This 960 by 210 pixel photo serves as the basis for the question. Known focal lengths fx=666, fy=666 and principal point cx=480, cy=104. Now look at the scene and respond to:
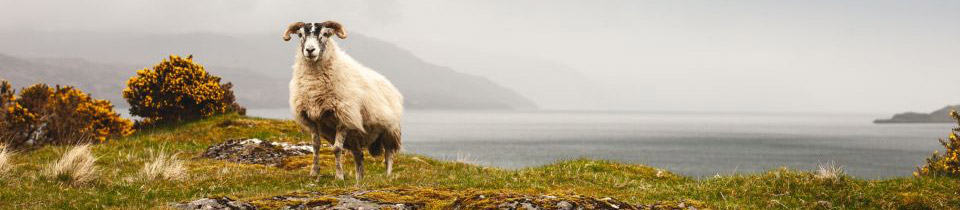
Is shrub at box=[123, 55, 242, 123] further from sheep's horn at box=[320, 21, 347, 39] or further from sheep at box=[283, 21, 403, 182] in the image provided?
sheep's horn at box=[320, 21, 347, 39]

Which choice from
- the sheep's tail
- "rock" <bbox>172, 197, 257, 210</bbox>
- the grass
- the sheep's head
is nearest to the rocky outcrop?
"rock" <bbox>172, 197, 257, 210</bbox>

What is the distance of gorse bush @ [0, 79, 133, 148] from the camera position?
2517 centimetres

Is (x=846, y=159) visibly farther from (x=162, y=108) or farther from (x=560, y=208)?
(x=560, y=208)

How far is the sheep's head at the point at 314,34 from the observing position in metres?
11.4

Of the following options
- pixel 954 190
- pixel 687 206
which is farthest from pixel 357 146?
pixel 954 190

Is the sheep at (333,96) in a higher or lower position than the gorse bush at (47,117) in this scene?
higher

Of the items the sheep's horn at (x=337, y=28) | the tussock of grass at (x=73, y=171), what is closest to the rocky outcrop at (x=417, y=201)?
the sheep's horn at (x=337, y=28)

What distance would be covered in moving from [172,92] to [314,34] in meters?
20.4

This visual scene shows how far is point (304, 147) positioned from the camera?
19516 millimetres

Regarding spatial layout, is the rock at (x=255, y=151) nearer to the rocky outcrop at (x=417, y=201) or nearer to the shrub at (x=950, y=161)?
the rocky outcrop at (x=417, y=201)

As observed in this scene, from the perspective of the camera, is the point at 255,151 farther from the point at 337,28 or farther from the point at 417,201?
the point at 417,201

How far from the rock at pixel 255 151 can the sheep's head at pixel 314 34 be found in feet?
21.8

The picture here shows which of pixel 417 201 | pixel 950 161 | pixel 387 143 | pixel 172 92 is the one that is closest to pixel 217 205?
pixel 417 201

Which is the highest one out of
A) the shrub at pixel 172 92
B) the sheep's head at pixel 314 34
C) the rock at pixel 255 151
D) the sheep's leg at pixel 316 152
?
the sheep's head at pixel 314 34
